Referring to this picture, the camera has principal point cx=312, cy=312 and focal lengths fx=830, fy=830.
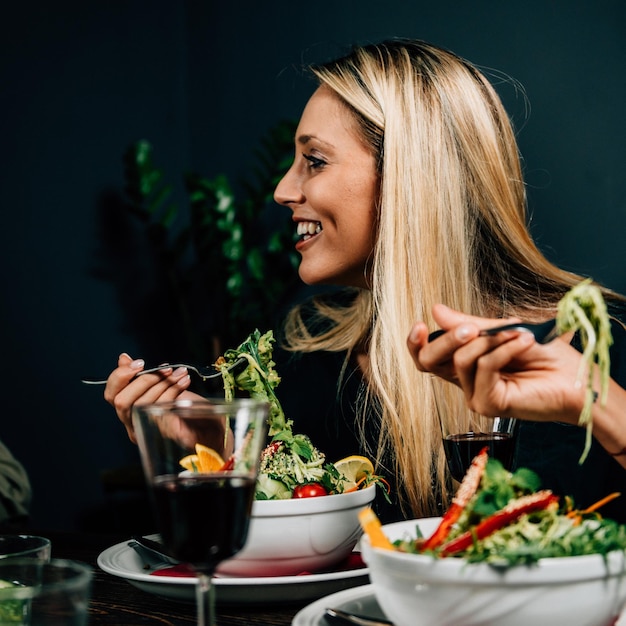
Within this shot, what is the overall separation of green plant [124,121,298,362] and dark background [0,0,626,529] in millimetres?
227

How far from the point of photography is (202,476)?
2.20 feet

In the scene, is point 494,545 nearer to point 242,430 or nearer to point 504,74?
point 242,430

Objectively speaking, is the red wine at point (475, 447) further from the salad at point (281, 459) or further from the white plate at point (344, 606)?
the white plate at point (344, 606)

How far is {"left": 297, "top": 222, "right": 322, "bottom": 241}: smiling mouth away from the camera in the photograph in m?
1.91

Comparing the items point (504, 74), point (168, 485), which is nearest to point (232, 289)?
point (504, 74)

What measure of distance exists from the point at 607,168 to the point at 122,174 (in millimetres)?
2112

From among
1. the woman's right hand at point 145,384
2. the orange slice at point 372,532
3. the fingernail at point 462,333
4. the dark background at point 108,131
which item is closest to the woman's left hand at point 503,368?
the fingernail at point 462,333

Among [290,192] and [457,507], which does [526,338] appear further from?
[290,192]

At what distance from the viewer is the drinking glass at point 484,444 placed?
1.07 meters

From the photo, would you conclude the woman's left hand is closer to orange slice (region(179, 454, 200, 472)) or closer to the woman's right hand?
orange slice (region(179, 454, 200, 472))

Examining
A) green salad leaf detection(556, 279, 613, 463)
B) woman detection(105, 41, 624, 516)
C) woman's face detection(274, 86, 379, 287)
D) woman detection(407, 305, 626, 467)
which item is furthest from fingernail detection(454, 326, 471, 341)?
woman's face detection(274, 86, 379, 287)

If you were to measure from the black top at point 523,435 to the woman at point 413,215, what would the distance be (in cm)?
2

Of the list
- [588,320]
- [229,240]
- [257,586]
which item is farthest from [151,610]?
[229,240]

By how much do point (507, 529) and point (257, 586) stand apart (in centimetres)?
32
